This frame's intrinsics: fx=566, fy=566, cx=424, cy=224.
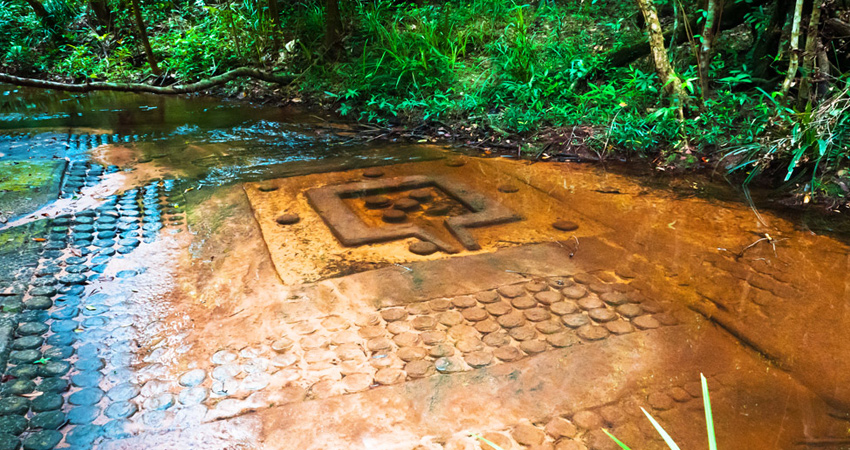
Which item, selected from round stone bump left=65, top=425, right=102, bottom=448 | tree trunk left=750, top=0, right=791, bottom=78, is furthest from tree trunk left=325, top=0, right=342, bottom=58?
round stone bump left=65, top=425, right=102, bottom=448

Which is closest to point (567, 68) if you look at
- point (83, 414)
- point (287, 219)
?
point (287, 219)

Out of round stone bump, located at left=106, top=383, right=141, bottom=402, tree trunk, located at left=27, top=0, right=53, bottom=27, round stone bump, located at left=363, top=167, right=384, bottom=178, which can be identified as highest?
tree trunk, located at left=27, top=0, right=53, bottom=27

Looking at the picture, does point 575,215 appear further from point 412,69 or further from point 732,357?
point 412,69

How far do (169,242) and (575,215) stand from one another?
217 cm

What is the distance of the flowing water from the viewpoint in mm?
1712

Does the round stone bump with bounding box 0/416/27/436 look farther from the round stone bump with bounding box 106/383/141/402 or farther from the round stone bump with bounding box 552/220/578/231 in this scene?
the round stone bump with bounding box 552/220/578/231

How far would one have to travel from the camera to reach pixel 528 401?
5.84 ft

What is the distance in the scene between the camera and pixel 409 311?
89.0 inches

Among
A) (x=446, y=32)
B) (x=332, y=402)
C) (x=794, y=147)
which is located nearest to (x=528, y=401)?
(x=332, y=402)

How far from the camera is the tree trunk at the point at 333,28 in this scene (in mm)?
6242

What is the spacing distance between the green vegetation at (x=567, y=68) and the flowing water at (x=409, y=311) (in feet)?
1.68

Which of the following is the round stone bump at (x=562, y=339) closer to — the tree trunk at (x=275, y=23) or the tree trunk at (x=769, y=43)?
the tree trunk at (x=769, y=43)

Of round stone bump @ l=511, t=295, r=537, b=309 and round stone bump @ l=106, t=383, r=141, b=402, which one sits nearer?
round stone bump @ l=106, t=383, r=141, b=402

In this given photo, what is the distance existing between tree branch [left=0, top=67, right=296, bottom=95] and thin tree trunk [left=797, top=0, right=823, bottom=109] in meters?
4.45
